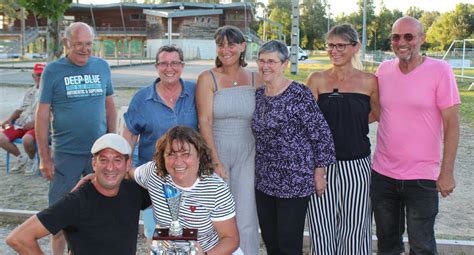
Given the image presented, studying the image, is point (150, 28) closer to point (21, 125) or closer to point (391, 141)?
point (21, 125)

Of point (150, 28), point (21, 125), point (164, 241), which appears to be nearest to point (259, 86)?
point (164, 241)

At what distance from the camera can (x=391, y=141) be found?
382 centimetres

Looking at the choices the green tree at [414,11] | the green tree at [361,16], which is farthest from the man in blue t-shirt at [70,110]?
the green tree at [414,11]

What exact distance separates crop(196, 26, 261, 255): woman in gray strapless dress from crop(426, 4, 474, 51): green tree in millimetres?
61263

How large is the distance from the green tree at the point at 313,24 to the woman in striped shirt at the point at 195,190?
7821 centimetres

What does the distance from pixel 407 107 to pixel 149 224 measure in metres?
2.03

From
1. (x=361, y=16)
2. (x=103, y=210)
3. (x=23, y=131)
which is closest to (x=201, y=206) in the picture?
(x=103, y=210)

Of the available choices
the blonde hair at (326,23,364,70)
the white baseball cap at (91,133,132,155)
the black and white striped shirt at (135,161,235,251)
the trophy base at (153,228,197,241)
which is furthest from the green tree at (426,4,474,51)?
the trophy base at (153,228,197,241)

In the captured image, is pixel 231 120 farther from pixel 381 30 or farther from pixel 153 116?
pixel 381 30

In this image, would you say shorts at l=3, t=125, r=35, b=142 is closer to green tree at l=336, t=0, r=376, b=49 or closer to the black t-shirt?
the black t-shirt

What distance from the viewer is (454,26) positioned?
6100cm

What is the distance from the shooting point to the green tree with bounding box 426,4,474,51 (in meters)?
60.5

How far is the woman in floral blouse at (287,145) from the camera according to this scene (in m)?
3.58

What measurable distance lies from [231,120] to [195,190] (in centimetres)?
83
